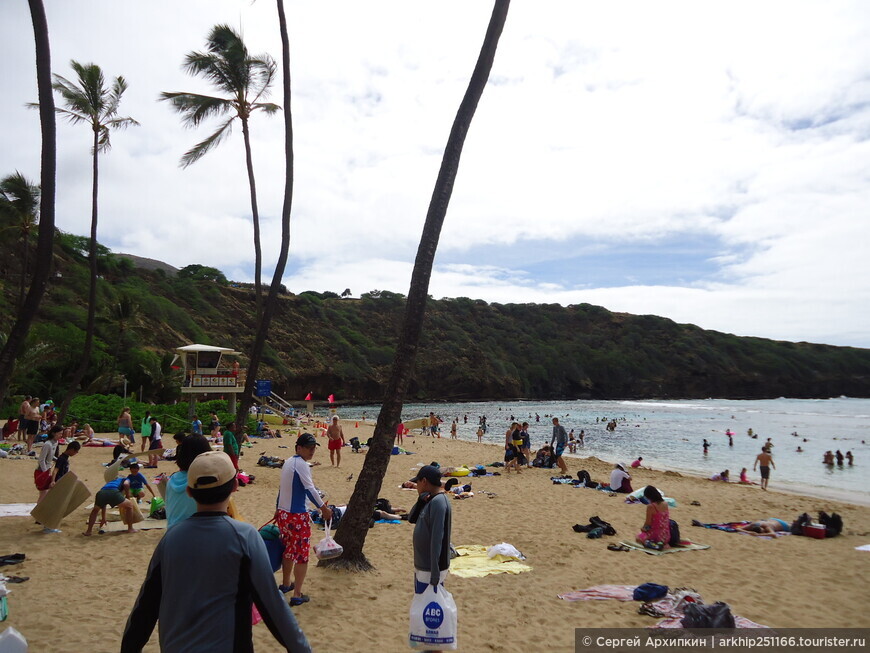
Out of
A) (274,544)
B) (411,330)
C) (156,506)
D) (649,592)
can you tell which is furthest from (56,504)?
(649,592)

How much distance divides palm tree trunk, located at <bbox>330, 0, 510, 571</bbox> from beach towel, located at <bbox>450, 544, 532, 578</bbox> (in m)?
1.15

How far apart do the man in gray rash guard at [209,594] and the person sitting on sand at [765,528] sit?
9891 mm

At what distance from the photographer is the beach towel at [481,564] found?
Answer: 21.9 ft

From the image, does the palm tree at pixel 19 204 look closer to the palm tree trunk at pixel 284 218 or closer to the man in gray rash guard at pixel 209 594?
the palm tree trunk at pixel 284 218

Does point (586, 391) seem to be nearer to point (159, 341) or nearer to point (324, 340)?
point (324, 340)

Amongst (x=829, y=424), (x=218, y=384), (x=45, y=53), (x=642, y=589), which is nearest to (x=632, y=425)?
(x=829, y=424)

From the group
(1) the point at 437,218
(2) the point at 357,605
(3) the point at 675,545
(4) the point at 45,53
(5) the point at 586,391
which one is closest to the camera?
(2) the point at 357,605

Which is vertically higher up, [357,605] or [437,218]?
[437,218]

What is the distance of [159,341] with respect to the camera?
49.8 meters

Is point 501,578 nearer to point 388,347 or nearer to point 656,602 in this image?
point 656,602

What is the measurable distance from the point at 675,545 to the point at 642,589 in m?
2.93

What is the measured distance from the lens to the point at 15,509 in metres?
8.76

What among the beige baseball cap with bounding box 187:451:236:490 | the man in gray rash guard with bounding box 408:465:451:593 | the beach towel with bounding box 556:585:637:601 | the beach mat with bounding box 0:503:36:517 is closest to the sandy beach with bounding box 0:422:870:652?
the beach towel with bounding box 556:585:637:601

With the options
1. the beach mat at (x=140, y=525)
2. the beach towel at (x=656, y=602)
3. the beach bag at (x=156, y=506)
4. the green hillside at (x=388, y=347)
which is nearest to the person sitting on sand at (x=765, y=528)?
the beach towel at (x=656, y=602)
